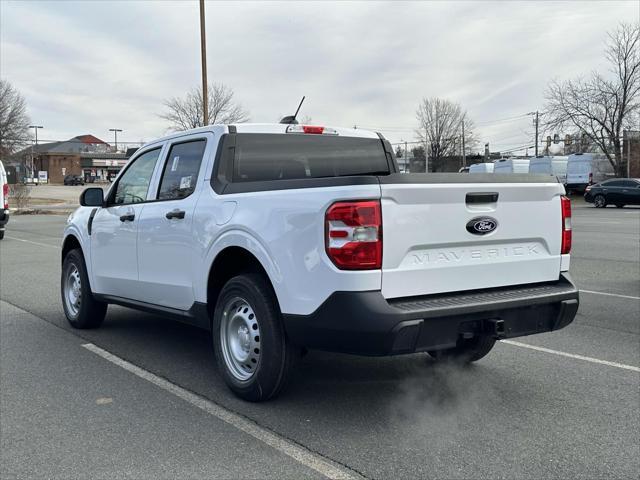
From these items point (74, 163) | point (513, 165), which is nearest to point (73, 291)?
point (513, 165)

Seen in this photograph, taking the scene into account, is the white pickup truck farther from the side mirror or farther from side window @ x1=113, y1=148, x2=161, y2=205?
the side mirror

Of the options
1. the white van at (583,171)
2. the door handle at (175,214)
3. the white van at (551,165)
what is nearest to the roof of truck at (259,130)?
the door handle at (175,214)

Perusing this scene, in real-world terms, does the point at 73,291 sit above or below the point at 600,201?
below

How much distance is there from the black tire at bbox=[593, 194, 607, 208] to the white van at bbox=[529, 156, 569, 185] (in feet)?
38.2

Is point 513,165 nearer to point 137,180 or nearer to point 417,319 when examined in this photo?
point 137,180

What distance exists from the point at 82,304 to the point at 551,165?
1712 inches

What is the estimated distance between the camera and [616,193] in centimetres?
3228

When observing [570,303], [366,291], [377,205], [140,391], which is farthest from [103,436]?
[570,303]

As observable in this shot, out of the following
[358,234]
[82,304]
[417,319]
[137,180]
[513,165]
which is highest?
[513,165]

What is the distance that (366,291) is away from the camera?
342 cm

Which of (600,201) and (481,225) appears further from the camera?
(600,201)

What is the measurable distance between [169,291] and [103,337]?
167 cm

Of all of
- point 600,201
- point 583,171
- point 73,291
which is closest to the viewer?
point 73,291

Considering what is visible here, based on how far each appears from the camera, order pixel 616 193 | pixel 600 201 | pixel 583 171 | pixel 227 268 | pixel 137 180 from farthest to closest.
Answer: pixel 583 171
pixel 600 201
pixel 616 193
pixel 137 180
pixel 227 268
